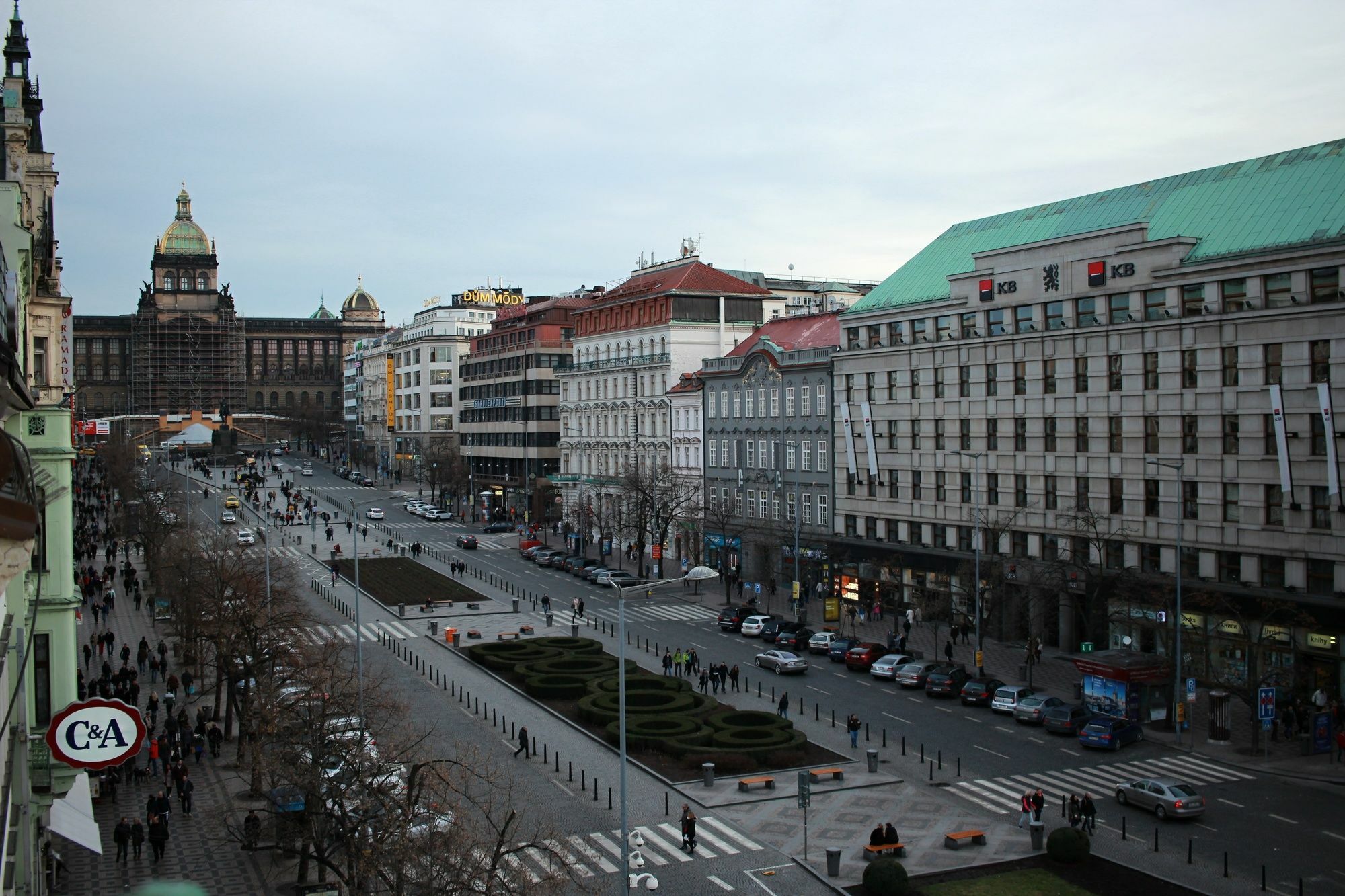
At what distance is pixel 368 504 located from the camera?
5187 inches

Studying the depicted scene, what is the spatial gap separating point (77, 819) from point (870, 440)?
5288 cm

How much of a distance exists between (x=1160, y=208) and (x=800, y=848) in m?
38.0

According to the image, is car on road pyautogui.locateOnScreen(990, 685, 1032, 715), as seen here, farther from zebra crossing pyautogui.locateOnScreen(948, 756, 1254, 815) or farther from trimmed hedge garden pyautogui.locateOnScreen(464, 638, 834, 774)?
trimmed hedge garden pyautogui.locateOnScreen(464, 638, 834, 774)

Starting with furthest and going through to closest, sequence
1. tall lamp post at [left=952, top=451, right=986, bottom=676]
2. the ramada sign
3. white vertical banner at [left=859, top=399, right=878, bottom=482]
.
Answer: white vertical banner at [left=859, top=399, right=878, bottom=482] → tall lamp post at [left=952, top=451, right=986, bottom=676] → the ramada sign

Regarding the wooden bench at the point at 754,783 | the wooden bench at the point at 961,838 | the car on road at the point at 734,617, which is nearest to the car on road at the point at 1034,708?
the wooden bench at the point at 754,783

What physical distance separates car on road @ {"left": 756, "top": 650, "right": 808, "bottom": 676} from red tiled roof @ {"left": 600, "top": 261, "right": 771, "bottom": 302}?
153 feet

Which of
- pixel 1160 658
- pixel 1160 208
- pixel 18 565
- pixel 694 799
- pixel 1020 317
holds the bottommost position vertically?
pixel 694 799

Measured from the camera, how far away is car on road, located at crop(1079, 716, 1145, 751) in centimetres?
4172

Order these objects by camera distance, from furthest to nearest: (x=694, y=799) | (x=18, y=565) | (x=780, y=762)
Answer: (x=780, y=762) → (x=694, y=799) → (x=18, y=565)

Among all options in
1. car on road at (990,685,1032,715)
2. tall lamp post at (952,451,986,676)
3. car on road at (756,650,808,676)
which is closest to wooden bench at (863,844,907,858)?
car on road at (990,685,1032,715)

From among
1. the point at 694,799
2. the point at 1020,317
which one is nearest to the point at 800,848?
the point at 694,799

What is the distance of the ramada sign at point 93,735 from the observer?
1980cm

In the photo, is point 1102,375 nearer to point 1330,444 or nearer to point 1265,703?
point 1330,444

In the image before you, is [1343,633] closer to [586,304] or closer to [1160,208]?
[1160,208]
